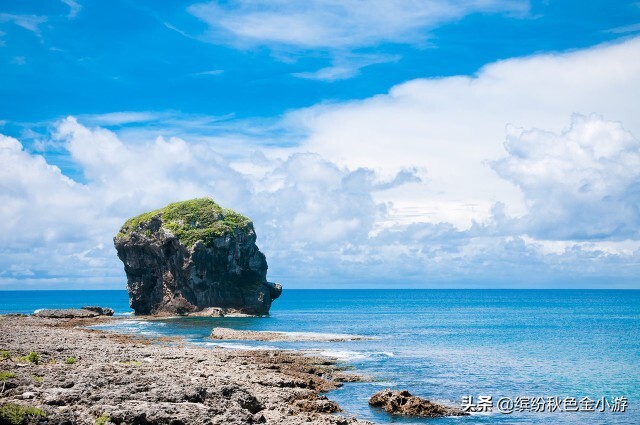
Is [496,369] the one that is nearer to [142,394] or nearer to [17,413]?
[142,394]

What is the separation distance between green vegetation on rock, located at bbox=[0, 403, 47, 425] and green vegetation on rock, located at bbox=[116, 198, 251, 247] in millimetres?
96763

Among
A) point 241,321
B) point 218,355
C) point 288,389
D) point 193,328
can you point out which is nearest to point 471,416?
point 288,389

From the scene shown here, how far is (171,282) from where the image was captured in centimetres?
11925

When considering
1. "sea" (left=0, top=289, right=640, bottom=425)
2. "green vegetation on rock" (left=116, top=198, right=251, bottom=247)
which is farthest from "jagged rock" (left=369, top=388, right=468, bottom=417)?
"green vegetation on rock" (left=116, top=198, right=251, bottom=247)

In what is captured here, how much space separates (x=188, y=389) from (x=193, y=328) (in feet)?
218

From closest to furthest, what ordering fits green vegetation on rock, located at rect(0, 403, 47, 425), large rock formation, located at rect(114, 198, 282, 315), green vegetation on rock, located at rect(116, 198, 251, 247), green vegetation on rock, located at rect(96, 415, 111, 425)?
green vegetation on rock, located at rect(0, 403, 47, 425) → green vegetation on rock, located at rect(96, 415, 111, 425) → large rock formation, located at rect(114, 198, 282, 315) → green vegetation on rock, located at rect(116, 198, 251, 247)

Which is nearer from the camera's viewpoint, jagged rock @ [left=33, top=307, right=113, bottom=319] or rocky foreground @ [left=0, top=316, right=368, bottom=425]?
rocky foreground @ [left=0, top=316, right=368, bottom=425]

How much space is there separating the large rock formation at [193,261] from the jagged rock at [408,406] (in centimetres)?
8477

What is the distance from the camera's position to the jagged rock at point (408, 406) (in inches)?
1294

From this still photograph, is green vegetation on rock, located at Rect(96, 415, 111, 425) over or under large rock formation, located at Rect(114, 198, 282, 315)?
under

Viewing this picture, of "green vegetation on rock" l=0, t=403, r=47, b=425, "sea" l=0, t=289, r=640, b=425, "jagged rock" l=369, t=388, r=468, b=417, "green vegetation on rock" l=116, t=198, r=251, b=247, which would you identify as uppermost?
"green vegetation on rock" l=116, t=198, r=251, b=247

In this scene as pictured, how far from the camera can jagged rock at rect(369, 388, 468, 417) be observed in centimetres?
3288

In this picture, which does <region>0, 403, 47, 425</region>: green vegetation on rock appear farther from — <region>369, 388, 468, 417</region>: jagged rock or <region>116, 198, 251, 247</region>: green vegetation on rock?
<region>116, 198, 251, 247</region>: green vegetation on rock

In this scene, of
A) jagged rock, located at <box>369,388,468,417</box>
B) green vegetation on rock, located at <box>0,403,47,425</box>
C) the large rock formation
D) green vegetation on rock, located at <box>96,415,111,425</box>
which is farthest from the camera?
the large rock formation
